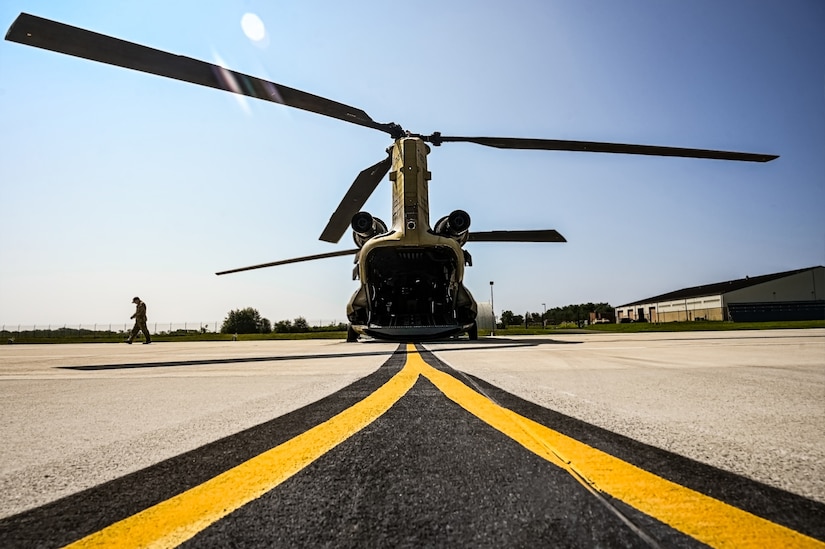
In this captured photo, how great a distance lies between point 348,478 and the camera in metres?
1.07

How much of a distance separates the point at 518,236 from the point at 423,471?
16.0m

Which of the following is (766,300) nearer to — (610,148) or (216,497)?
(610,148)

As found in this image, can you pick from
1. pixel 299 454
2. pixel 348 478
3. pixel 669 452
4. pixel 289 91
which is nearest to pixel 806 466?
pixel 669 452

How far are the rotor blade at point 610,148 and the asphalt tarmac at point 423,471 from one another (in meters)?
9.79

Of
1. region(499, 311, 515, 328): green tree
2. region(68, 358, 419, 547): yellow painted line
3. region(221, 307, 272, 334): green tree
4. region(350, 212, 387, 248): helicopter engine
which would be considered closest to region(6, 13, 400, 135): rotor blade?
region(350, 212, 387, 248): helicopter engine

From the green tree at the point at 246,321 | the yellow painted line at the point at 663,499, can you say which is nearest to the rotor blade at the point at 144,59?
the yellow painted line at the point at 663,499

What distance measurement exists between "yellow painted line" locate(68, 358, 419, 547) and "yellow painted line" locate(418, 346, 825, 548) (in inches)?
25.2

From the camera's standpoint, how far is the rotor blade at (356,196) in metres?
14.3

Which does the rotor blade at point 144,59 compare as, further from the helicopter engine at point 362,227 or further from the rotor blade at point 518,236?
the rotor blade at point 518,236

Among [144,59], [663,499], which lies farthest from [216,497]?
[144,59]

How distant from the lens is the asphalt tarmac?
2.61 ft

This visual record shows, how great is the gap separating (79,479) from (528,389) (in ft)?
7.23

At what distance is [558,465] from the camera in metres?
1.16

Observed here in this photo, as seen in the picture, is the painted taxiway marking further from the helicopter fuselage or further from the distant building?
the distant building
